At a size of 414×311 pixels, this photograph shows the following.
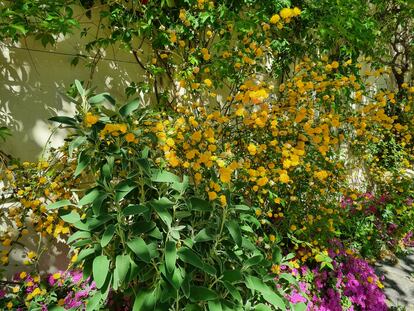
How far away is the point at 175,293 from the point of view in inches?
64.0

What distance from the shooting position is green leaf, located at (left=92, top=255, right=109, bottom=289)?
4.81 ft

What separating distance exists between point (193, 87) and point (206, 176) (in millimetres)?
589

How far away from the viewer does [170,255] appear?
1.59 m

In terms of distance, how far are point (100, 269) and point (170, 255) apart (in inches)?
12.3

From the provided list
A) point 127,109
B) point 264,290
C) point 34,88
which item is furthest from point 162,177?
point 34,88

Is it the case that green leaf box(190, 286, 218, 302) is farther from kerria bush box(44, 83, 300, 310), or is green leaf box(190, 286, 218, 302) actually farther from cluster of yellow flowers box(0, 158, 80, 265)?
cluster of yellow flowers box(0, 158, 80, 265)

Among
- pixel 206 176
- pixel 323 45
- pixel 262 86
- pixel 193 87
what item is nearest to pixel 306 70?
pixel 262 86

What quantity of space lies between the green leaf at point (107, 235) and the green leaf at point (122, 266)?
3.8 inches

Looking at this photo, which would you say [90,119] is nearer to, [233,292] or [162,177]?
[162,177]

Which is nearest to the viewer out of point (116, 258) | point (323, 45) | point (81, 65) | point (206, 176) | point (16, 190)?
point (116, 258)

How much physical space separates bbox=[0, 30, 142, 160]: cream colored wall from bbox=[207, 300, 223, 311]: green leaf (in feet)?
6.00

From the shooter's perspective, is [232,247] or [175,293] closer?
[175,293]

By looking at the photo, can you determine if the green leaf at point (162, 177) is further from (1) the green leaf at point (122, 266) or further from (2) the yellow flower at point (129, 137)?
(1) the green leaf at point (122, 266)

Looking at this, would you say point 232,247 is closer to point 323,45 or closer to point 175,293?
point 175,293
